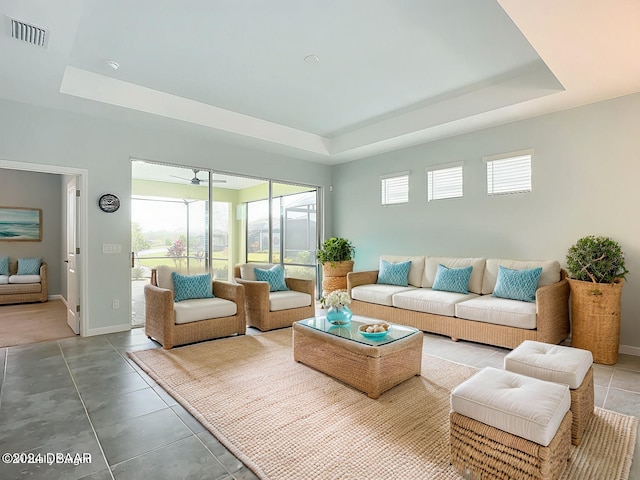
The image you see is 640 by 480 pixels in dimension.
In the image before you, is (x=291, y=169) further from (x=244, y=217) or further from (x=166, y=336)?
(x=166, y=336)

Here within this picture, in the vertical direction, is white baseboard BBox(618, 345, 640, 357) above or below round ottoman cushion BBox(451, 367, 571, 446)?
below

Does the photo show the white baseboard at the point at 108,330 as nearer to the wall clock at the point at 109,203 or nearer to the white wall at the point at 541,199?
the wall clock at the point at 109,203

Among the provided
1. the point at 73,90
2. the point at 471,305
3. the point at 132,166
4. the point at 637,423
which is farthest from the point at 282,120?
the point at 637,423

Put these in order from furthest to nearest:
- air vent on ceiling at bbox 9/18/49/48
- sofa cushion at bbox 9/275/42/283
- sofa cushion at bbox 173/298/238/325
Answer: sofa cushion at bbox 9/275/42/283, sofa cushion at bbox 173/298/238/325, air vent on ceiling at bbox 9/18/49/48

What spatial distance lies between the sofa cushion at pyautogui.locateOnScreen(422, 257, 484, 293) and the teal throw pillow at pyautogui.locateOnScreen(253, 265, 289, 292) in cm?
209

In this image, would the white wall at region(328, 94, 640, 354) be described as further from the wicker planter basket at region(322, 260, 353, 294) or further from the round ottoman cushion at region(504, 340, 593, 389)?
the round ottoman cushion at region(504, 340, 593, 389)

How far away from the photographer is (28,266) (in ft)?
22.6

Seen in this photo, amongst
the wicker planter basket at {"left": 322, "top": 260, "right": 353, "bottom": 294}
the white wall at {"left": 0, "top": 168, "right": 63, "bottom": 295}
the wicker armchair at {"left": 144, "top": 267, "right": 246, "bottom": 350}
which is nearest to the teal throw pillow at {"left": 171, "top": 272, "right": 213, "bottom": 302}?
the wicker armchair at {"left": 144, "top": 267, "right": 246, "bottom": 350}

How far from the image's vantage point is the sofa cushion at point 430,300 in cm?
422

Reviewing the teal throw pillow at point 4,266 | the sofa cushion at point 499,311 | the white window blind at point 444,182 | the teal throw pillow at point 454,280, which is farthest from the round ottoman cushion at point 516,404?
the teal throw pillow at point 4,266

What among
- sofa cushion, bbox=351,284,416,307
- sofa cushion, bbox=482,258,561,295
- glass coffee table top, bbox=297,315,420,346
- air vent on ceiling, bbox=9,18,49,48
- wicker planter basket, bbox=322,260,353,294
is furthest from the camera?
wicker planter basket, bbox=322,260,353,294

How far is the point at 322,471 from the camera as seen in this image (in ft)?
6.00

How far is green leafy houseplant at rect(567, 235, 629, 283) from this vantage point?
11.5 feet

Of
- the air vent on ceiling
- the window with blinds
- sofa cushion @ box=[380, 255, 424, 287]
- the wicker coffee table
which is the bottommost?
the wicker coffee table
